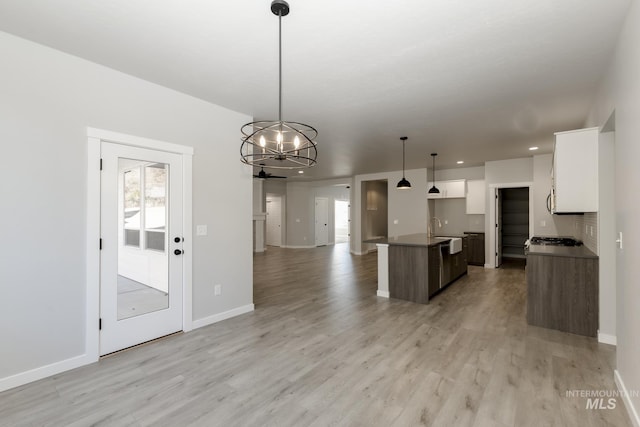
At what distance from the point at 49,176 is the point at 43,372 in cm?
162

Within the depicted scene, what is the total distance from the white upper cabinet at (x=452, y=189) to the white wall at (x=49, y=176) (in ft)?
23.6

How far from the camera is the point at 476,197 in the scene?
7871mm

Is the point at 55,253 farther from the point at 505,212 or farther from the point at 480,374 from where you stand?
the point at 505,212

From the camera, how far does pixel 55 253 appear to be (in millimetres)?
2602

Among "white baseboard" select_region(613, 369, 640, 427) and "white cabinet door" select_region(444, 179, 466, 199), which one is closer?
"white baseboard" select_region(613, 369, 640, 427)

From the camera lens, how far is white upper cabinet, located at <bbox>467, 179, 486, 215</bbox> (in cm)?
776

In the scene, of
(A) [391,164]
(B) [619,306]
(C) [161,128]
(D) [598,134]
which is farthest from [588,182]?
(A) [391,164]

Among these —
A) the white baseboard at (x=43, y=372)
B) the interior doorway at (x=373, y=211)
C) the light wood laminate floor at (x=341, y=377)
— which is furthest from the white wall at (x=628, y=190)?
the interior doorway at (x=373, y=211)

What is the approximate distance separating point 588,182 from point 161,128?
4.57 m

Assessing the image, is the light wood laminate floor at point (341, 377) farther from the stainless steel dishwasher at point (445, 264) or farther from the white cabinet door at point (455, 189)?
the white cabinet door at point (455, 189)

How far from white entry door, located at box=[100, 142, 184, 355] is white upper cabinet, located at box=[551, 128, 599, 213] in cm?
423

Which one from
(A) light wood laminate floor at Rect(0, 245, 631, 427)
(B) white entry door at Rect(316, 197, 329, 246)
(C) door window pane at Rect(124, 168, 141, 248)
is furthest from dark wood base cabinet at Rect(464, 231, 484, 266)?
(C) door window pane at Rect(124, 168, 141, 248)

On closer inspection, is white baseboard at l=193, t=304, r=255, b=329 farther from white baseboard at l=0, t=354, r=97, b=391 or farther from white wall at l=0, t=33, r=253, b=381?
white wall at l=0, t=33, r=253, b=381

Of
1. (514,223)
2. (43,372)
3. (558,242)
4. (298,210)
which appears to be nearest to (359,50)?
(43,372)
